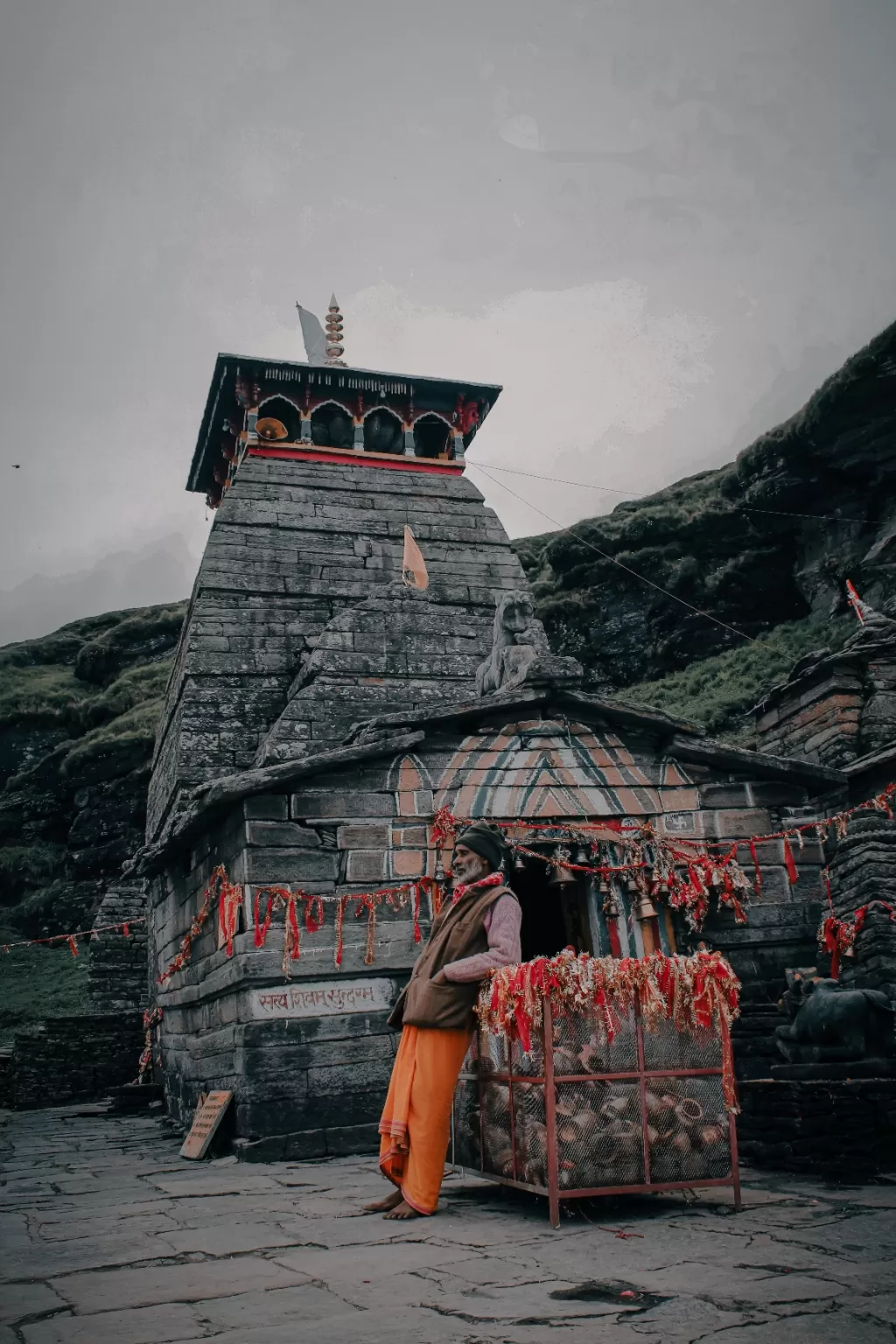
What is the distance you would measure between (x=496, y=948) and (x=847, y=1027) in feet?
9.20

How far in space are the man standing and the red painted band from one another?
13.1 meters

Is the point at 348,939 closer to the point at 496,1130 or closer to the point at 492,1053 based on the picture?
the point at 492,1053

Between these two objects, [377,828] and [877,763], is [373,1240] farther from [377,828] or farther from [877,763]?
[877,763]

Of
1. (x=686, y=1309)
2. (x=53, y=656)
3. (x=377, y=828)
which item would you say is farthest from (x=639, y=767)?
(x=53, y=656)

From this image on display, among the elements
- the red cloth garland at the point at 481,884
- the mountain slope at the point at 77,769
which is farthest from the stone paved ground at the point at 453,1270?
the mountain slope at the point at 77,769

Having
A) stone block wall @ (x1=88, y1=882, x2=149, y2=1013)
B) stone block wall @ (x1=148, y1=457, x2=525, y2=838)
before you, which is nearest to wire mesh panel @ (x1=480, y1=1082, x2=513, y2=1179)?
stone block wall @ (x1=148, y1=457, x2=525, y2=838)

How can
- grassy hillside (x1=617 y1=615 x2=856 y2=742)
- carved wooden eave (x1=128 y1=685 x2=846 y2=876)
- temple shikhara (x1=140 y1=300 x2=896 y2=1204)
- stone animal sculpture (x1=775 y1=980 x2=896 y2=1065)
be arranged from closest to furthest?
stone animal sculpture (x1=775 y1=980 x2=896 y2=1065) < temple shikhara (x1=140 y1=300 x2=896 y2=1204) < carved wooden eave (x1=128 y1=685 x2=846 y2=876) < grassy hillside (x1=617 y1=615 x2=856 y2=742)

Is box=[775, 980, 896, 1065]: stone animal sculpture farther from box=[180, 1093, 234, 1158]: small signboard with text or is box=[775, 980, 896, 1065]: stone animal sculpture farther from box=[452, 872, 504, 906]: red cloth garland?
box=[180, 1093, 234, 1158]: small signboard with text

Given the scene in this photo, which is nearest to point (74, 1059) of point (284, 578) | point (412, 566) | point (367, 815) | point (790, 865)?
point (284, 578)

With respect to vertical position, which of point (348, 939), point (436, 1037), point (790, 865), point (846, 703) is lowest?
point (436, 1037)

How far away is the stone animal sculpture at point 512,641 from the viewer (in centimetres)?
1128

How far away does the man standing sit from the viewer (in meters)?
5.61

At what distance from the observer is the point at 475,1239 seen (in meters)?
4.97

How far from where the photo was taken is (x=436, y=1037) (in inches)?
225
